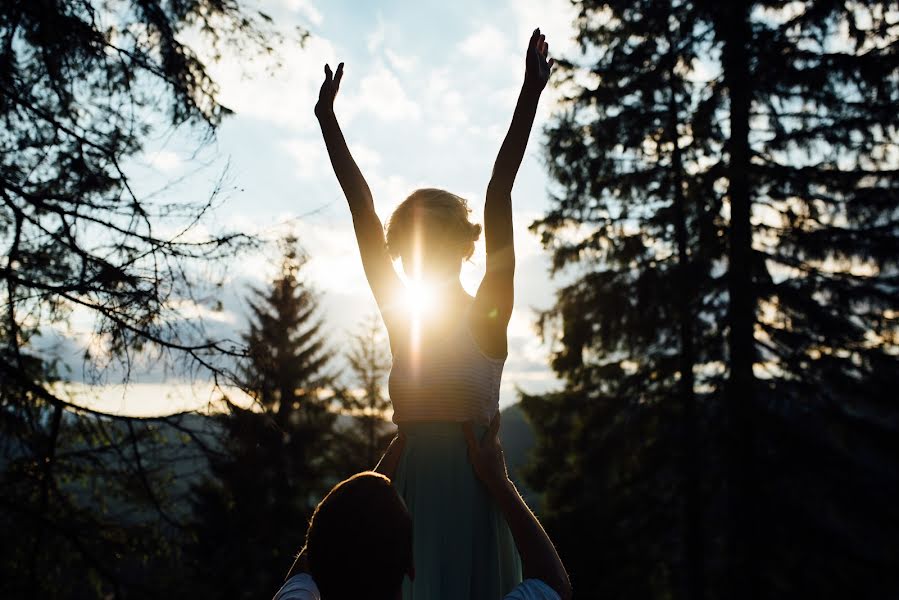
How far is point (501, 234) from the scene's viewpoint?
157cm

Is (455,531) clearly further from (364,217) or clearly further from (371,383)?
(371,383)

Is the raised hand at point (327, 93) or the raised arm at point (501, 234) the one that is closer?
the raised arm at point (501, 234)

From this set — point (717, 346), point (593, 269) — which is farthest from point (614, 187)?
point (717, 346)

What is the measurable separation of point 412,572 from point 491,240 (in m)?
0.77

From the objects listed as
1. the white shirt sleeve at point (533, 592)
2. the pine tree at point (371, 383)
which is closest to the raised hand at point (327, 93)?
the white shirt sleeve at point (533, 592)

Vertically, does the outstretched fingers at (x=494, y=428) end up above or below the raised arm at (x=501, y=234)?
below

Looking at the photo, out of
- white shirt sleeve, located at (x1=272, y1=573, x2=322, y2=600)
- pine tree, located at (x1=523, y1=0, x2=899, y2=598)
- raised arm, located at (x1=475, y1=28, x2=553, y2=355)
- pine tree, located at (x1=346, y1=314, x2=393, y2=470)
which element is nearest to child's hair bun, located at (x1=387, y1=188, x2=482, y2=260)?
raised arm, located at (x1=475, y1=28, x2=553, y2=355)

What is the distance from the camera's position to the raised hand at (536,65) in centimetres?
163

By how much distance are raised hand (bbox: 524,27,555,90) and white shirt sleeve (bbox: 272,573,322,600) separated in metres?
1.28

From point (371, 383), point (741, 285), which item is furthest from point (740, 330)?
point (371, 383)

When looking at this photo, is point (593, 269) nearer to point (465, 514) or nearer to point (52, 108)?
point (52, 108)

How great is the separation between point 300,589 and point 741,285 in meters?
8.69

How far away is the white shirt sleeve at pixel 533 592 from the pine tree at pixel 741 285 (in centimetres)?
846

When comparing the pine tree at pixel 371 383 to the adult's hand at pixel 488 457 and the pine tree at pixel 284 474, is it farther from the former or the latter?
the adult's hand at pixel 488 457
